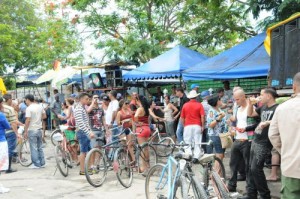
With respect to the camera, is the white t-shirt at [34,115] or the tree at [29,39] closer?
the white t-shirt at [34,115]

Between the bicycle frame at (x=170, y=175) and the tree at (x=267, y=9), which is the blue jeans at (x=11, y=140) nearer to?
the bicycle frame at (x=170, y=175)

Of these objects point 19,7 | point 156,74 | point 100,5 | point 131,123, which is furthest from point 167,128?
point 19,7

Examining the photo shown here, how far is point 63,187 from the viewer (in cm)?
795

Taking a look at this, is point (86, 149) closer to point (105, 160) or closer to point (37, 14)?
point (105, 160)

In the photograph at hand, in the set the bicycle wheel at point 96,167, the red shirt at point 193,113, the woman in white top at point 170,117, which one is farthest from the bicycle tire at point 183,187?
the woman in white top at point 170,117

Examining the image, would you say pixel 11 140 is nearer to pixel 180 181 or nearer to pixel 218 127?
pixel 218 127

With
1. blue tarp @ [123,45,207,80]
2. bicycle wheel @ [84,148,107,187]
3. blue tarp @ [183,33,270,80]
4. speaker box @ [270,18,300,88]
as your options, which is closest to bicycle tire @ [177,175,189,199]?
speaker box @ [270,18,300,88]

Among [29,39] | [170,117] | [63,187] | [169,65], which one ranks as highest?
[29,39]

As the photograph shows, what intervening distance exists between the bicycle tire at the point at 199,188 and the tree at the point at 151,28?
9.10 metres

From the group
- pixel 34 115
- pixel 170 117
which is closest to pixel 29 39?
pixel 170 117

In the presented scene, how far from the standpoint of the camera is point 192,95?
855 centimetres

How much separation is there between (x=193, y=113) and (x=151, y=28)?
9.27m

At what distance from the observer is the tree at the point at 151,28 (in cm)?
1383

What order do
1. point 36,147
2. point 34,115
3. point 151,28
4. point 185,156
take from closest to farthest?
point 185,156, point 34,115, point 36,147, point 151,28
